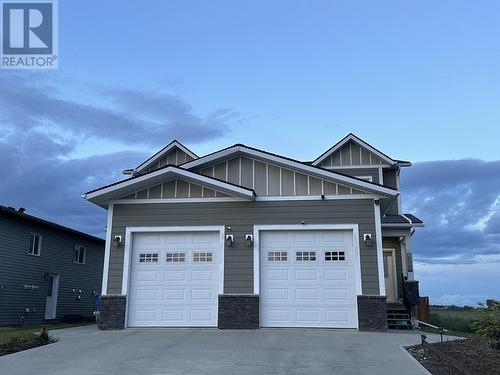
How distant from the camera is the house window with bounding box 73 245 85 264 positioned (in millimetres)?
23391

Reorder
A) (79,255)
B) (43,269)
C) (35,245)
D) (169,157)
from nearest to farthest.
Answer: (169,157) < (35,245) < (43,269) < (79,255)

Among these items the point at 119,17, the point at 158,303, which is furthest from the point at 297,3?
the point at 158,303

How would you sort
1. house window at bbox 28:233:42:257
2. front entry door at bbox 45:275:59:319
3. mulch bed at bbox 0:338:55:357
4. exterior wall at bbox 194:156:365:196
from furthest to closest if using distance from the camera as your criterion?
front entry door at bbox 45:275:59:319, house window at bbox 28:233:42:257, exterior wall at bbox 194:156:365:196, mulch bed at bbox 0:338:55:357

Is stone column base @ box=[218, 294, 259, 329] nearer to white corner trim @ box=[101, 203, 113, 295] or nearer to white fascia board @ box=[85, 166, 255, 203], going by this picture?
white fascia board @ box=[85, 166, 255, 203]

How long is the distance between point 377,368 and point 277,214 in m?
6.46

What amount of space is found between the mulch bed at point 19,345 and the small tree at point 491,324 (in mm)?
9133

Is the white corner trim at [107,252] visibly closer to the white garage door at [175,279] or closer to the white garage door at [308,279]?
the white garage door at [175,279]

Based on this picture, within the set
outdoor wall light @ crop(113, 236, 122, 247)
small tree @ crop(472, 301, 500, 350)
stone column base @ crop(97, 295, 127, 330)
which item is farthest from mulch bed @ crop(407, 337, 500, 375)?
outdoor wall light @ crop(113, 236, 122, 247)

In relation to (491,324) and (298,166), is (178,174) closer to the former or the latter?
(298,166)

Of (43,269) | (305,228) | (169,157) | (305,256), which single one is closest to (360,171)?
(305,228)

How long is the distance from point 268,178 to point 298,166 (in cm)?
100

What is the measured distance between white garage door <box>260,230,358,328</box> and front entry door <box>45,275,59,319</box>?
41.2ft

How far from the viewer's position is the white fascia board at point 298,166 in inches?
518
